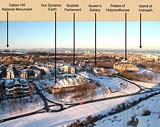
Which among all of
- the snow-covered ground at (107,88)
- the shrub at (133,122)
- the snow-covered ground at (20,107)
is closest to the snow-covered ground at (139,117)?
the shrub at (133,122)

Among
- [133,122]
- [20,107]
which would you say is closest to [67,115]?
[20,107]

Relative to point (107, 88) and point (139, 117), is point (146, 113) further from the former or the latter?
point (107, 88)

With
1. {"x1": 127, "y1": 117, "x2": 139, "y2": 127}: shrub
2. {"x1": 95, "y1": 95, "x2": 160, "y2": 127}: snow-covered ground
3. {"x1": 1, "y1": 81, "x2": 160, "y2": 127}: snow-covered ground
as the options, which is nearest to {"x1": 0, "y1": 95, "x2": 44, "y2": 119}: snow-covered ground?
{"x1": 1, "y1": 81, "x2": 160, "y2": 127}: snow-covered ground

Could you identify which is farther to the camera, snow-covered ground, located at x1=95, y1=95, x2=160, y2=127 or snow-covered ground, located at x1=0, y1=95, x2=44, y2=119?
snow-covered ground, located at x1=0, y1=95, x2=44, y2=119

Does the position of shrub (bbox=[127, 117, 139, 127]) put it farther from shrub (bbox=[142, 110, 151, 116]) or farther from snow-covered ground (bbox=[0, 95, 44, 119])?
snow-covered ground (bbox=[0, 95, 44, 119])

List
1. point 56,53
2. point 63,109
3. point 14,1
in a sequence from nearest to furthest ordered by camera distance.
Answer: point 14,1 → point 56,53 → point 63,109

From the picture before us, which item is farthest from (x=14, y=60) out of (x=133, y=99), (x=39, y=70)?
(x=133, y=99)

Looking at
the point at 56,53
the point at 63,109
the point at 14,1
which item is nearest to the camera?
the point at 14,1

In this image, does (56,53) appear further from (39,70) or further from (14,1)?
(14,1)
